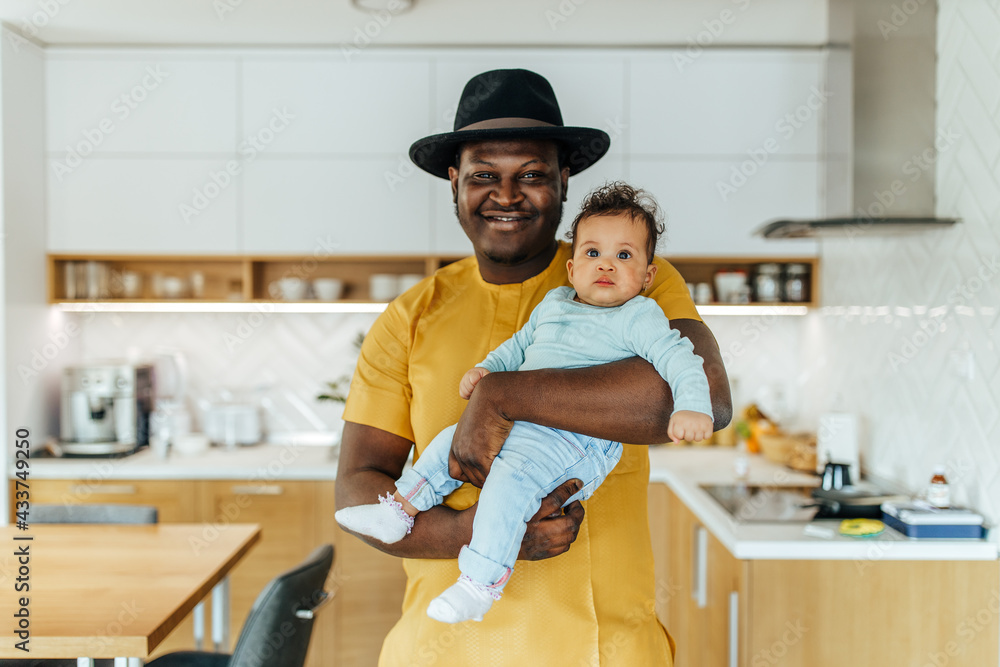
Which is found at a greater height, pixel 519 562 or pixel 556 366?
pixel 556 366

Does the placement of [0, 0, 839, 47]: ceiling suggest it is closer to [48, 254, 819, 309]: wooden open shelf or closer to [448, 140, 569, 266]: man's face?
[48, 254, 819, 309]: wooden open shelf

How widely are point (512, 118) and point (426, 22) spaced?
1854mm

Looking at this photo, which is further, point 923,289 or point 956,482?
point 923,289

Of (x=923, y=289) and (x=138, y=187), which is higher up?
(x=138, y=187)

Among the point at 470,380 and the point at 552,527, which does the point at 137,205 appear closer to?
the point at 470,380

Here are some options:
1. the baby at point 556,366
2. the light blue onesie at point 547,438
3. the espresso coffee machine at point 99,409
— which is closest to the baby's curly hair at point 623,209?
the baby at point 556,366

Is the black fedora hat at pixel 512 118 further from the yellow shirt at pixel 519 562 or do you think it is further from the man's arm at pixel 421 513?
the man's arm at pixel 421 513

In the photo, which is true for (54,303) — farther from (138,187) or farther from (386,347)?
(386,347)

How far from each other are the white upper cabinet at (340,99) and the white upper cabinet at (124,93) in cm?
17

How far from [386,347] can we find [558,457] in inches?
13.9

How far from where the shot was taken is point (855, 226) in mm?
2100

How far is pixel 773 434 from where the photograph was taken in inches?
116

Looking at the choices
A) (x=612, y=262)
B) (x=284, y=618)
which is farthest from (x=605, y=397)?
(x=284, y=618)

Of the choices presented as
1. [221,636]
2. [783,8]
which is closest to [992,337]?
[783,8]
